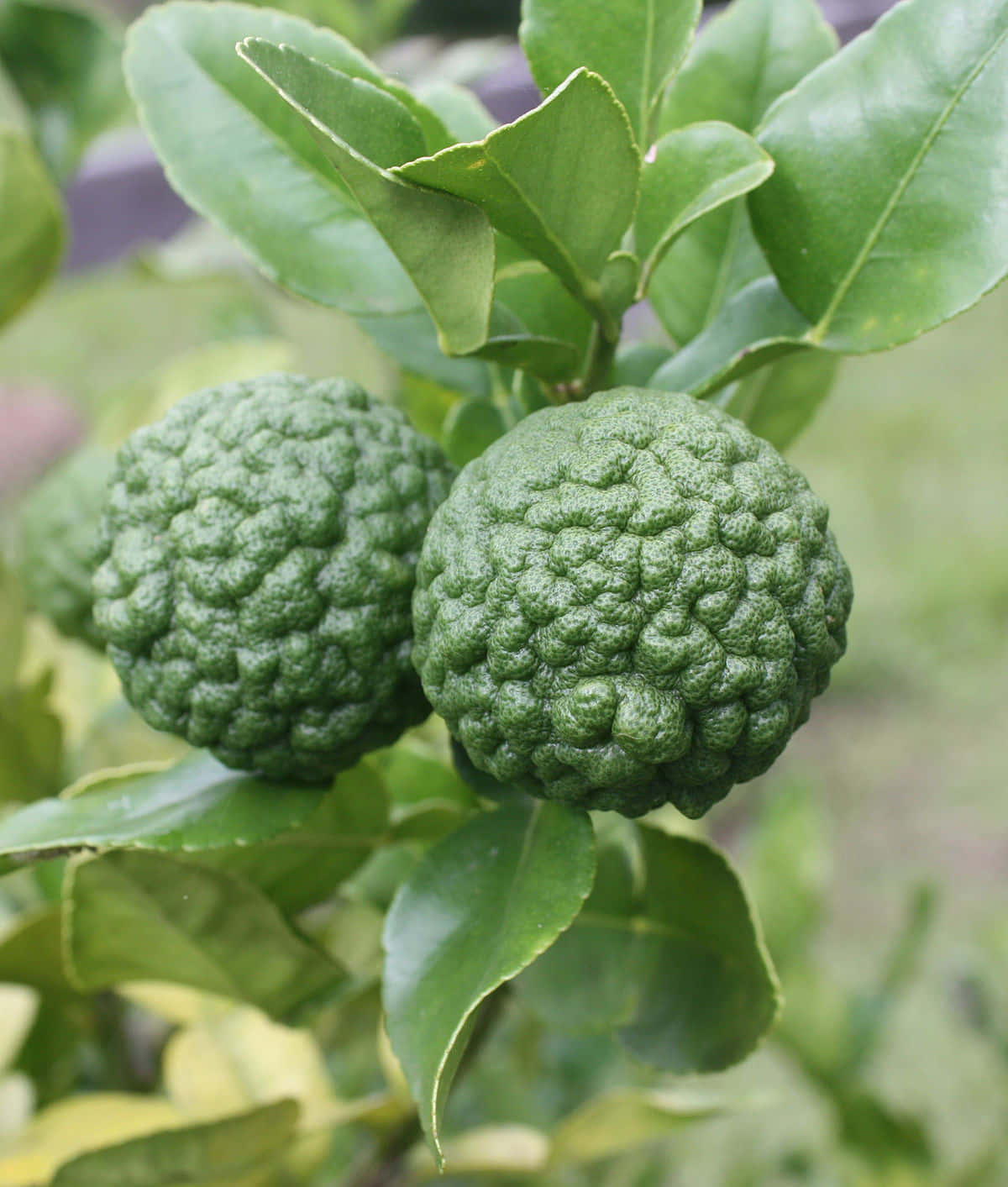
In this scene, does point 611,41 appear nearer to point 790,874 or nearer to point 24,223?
point 24,223

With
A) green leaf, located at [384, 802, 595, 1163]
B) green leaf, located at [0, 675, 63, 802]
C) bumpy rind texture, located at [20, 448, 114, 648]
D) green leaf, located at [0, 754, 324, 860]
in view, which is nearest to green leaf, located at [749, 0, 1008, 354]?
green leaf, located at [384, 802, 595, 1163]

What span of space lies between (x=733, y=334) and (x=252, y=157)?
36 centimetres

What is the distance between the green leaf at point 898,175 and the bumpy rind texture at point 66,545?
2.26ft

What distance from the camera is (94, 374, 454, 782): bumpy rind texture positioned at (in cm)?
73

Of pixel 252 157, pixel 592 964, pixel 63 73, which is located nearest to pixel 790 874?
pixel 592 964

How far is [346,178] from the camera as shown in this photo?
2.06 feet


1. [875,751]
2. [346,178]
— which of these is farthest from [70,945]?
[875,751]

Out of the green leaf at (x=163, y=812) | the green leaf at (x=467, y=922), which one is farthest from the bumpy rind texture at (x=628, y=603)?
the green leaf at (x=163, y=812)

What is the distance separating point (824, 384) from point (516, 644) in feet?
1.54

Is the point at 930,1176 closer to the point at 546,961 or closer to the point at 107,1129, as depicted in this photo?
the point at 546,961

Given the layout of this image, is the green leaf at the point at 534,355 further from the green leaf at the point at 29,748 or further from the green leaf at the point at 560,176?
the green leaf at the point at 29,748

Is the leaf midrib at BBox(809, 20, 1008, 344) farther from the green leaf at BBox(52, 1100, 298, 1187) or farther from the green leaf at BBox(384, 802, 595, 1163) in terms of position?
the green leaf at BBox(52, 1100, 298, 1187)

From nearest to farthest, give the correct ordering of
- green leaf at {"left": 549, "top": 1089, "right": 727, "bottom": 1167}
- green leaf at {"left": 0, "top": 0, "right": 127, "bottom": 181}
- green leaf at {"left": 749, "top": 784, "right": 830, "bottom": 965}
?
1. green leaf at {"left": 549, "top": 1089, "right": 727, "bottom": 1167}
2. green leaf at {"left": 0, "top": 0, "right": 127, "bottom": 181}
3. green leaf at {"left": 749, "top": 784, "right": 830, "bottom": 965}

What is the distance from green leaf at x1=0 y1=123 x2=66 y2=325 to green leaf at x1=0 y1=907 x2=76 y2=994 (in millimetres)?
595
